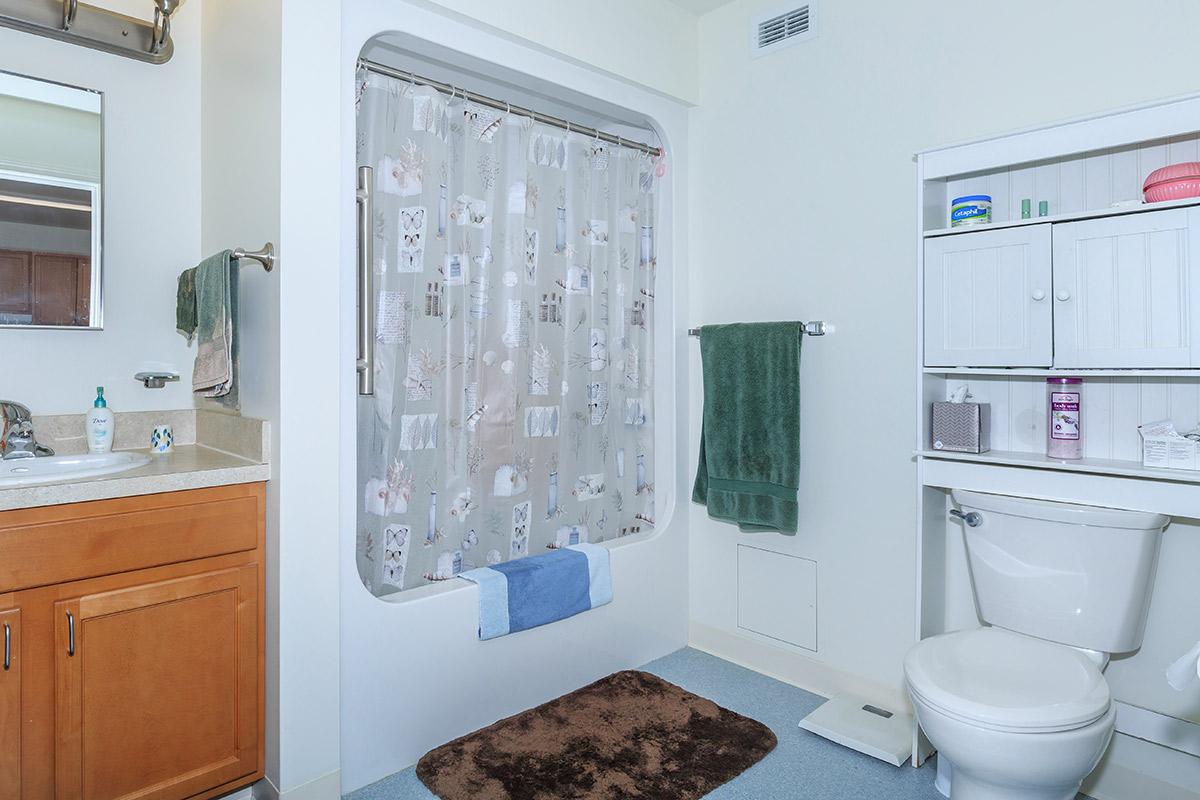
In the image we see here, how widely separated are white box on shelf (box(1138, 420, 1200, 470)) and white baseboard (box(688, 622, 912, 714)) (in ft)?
3.43

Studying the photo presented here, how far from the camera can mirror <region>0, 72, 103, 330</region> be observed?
6.46 ft

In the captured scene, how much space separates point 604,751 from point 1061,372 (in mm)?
1623

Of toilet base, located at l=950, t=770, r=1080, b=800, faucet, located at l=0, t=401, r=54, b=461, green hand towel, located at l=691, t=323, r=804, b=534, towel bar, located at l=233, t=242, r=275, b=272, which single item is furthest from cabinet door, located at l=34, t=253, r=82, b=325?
toilet base, located at l=950, t=770, r=1080, b=800

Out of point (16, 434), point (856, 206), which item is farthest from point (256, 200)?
point (856, 206)

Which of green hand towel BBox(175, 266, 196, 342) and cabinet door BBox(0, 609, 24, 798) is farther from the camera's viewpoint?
green hand towel BBox(175, 266, 196, 342)

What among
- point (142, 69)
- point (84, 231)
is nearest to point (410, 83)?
point (142, 69)

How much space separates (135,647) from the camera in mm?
1698

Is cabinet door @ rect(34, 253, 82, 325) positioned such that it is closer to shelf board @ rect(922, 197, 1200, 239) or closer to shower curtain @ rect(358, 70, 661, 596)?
shower curtain @ rect(358, 70, 661, 596)

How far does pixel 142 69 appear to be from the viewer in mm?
2191

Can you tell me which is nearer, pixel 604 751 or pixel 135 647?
pixel 135 647

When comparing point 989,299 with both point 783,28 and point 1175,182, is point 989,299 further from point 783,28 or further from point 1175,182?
point 783,28

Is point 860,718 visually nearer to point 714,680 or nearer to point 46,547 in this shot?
point 714,680

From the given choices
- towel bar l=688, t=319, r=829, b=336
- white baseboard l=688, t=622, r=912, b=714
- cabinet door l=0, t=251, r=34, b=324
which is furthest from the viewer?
towel bar l=688, t=319, r=829, b=336

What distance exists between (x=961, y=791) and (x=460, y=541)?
4.96ft
